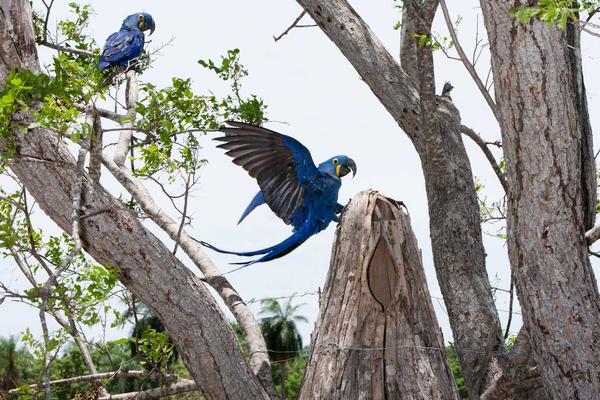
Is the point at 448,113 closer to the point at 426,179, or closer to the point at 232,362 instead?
the point at 426,179

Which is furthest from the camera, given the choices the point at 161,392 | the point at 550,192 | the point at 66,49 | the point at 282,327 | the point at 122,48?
the point at 282,327

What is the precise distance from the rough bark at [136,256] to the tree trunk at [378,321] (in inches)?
34.0

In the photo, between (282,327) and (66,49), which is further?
(282,327)

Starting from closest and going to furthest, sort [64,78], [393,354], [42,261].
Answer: [393,354] < [64,78] < [42,261]

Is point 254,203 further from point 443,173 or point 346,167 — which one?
point 443,173

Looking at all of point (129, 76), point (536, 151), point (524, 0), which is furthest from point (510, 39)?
point (129, 76)

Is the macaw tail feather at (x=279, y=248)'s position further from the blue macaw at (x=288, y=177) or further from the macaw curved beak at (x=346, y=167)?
the macaw curved beak at (x=346, y=167)

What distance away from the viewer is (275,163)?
3.88 metres

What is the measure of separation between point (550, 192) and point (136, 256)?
1913 millimetres

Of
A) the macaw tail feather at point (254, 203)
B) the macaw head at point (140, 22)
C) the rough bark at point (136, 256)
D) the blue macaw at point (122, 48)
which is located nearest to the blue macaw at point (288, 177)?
the macaw tail feather at point (254, 203)

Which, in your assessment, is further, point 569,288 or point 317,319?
point 569,288

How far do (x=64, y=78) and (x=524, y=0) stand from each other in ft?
6.97

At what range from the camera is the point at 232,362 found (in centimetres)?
384

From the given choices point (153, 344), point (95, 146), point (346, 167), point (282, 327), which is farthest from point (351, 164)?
point (282, 327)
